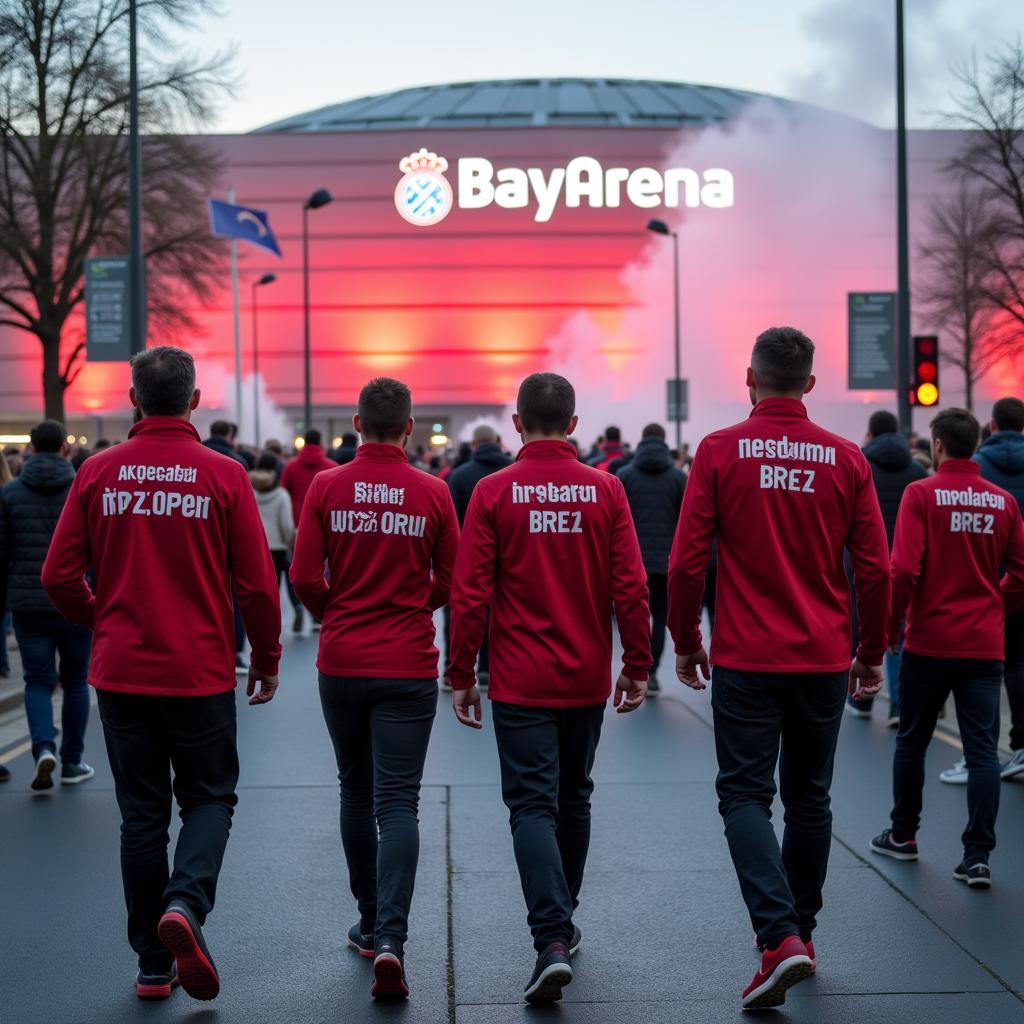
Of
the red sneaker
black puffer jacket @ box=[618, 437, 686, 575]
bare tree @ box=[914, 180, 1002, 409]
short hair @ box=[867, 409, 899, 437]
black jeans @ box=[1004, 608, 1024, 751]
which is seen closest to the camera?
the red sneaker

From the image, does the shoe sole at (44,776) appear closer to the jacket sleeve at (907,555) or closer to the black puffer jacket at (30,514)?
the black puffer jacket at (30,514)

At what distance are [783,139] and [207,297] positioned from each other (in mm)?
28345

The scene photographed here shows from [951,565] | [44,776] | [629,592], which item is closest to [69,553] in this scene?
[629,592]

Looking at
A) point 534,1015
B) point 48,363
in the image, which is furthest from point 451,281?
point 534,1015

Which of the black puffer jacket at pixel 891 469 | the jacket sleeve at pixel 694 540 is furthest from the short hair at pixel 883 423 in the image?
the jacket sleeve at pixel 694 540

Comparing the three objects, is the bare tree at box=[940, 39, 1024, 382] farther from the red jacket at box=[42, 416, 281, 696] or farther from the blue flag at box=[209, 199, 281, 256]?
the red jacket at box=[42, 416, 281, 696]

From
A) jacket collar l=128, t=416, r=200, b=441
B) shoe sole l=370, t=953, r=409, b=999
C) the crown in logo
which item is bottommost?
shoe sole l=370, t=953, r=409, b=999

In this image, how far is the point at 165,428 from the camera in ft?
14.7

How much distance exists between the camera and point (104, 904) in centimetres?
545

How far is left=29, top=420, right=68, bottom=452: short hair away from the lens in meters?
7.61

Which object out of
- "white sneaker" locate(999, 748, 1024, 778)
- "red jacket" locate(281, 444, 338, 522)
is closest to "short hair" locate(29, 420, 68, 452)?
"white sneaker" locate(999, 748, 1024, 778)

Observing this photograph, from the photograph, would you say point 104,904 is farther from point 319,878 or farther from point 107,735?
point 107,735

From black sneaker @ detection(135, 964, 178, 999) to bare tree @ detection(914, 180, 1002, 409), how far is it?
114 ft

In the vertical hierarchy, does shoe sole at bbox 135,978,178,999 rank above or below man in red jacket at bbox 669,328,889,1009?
below
